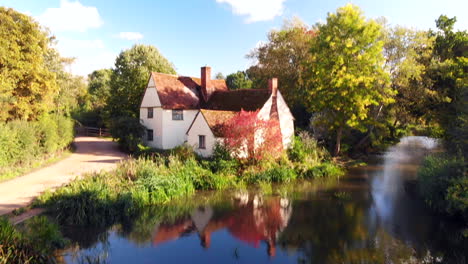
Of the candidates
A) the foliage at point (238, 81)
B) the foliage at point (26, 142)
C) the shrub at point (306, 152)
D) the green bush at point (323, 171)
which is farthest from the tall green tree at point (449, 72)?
the foliage at point (238, 81)

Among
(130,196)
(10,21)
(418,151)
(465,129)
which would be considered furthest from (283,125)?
(10,21)

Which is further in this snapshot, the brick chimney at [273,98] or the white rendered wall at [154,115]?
the white rendered wall at [154,115]

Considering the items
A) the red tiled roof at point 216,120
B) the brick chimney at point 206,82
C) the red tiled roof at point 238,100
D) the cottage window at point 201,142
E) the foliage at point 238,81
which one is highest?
the foliage at point 238,81

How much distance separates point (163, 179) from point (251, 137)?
699 cm

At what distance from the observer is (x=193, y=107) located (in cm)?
2822

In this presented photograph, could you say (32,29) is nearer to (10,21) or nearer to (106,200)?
(10,21)

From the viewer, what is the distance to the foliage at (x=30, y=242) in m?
8.42

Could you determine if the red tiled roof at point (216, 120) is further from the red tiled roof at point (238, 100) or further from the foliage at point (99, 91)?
the foliage at point (99, 91)

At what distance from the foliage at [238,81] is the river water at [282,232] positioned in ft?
141

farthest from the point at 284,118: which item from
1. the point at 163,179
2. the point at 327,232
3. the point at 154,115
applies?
the point at 327,232

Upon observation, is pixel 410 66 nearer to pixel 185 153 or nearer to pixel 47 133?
pixel 185 153

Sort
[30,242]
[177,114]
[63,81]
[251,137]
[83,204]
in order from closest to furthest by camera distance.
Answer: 1. [30,242]
2. [83,204]
3. [251,137]
4. [177,114]
5. [63,81]

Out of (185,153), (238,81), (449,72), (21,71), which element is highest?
(238,81)

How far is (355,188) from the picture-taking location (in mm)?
19062
